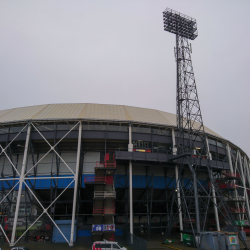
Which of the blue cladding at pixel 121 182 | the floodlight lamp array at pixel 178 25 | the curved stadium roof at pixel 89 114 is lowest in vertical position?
the blue cladding at pixel 121 182

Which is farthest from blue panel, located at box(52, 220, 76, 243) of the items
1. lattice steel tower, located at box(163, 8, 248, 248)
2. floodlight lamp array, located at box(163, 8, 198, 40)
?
floodlight lamp array, located at box(163, 8, 198, 40)

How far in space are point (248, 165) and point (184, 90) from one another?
1229 inches

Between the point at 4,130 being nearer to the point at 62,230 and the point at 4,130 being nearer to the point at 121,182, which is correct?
the point at 62,230

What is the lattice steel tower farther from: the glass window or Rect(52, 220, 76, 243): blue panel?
the glass window

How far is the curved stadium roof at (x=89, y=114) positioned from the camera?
98.5ft

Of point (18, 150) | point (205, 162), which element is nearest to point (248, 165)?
point (205, 162)

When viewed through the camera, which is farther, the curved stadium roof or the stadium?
the curved stadium roof

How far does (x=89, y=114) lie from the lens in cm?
3158

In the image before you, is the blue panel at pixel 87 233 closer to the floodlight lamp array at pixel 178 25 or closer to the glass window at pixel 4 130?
the glass window at pixel 4 130

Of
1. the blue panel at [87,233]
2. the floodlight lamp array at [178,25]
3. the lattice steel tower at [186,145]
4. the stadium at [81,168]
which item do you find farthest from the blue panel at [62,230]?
the floodlight lamp array at [178,25]

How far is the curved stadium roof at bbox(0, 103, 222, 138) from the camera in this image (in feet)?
98.5

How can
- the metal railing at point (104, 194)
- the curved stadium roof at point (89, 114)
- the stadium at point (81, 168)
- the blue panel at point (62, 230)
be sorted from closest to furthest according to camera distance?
the metal railing at point (104, 194) < the blue panel at point (62, 230) < the stadium at point (81, 168) < the curved stadium roof at point (89, 114)

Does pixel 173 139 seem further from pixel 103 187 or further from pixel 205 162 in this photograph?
pixel 103 187

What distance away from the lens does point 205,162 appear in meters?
31.9
